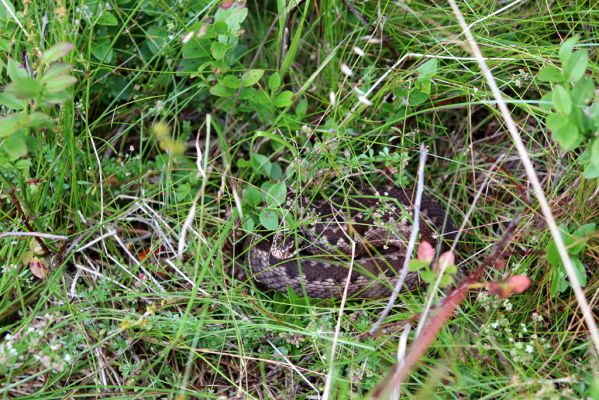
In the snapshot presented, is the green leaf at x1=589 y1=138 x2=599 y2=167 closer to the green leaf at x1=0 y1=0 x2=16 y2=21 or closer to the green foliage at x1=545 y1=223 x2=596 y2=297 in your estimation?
the green foliage at x1=545 y1=223 x2=596 y2=297

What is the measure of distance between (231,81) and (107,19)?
787 mm

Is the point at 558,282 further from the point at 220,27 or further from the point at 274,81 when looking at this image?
the point at 220,27

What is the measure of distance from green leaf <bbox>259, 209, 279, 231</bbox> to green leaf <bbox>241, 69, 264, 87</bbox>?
28.2 inches

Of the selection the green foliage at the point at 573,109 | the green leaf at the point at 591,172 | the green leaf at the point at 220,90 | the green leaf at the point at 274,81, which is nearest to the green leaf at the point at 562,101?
the green foliage at the point at 573,109

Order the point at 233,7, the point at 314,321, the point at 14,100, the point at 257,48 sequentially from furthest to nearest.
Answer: the point at 257,48 < the point at 233,7 < the point at 314,321 < the point at 14,100

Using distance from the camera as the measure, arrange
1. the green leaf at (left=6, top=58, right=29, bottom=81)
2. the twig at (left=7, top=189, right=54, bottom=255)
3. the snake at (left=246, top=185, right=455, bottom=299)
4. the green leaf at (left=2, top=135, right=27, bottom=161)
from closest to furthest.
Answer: the green leaf at (left=6, top=58, right=29, bottom=81)
the green leaf at (left=2, top=135, right=27, bottom=161)
the twig at (left=7, top=189, right=54, bottom=255)
the snake at (left=246, top=185, right=455, bottom=299)

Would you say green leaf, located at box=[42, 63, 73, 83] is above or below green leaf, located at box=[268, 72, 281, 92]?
above

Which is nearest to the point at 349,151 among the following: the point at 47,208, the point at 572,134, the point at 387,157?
the point at 387,157

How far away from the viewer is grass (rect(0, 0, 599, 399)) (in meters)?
3.00

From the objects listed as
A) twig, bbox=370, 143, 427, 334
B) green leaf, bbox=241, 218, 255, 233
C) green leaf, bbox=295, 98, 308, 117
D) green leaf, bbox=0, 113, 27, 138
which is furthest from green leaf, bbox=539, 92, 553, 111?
green leaf, bbox=0, 113, 27, 138

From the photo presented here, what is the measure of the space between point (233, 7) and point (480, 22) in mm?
1381

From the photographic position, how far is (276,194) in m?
3.38

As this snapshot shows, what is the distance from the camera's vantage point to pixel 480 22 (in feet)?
11.6

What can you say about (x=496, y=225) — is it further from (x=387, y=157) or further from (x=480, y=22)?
(x=480, y=22)
